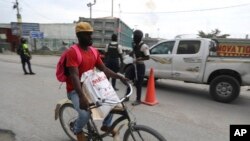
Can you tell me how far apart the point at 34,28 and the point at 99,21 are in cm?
2329

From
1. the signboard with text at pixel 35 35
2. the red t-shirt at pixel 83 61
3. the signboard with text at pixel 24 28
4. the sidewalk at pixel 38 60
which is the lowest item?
the sidewalk at pixel 38 60

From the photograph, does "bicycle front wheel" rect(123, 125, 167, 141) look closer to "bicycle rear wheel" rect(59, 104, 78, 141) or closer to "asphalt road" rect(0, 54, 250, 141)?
"bicycle rear wheel" rect(59, 104, 78, 141)

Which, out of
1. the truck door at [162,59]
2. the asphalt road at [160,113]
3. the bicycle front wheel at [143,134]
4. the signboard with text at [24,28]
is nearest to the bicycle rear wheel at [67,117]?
the asphalt road at [160,113]

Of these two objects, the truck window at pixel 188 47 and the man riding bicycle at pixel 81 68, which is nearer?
the man riding bicycle at pixel 81 68

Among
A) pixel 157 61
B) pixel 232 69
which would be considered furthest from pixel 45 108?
pixel 232 69

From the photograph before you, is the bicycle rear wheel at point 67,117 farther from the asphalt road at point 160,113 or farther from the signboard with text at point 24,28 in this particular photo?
the signboard with text at point 24,28

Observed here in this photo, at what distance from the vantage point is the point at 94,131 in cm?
342

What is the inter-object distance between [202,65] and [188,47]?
2.62 ft

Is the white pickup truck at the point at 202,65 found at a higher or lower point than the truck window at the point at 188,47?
lower

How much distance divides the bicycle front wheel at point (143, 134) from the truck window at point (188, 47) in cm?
535

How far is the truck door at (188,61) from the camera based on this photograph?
25.2ft

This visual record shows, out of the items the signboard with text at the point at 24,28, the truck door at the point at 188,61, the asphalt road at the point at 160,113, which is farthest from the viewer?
the signboard with text at the point at 24,28

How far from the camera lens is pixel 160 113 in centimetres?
586

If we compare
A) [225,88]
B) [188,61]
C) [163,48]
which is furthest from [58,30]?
[225,88]
